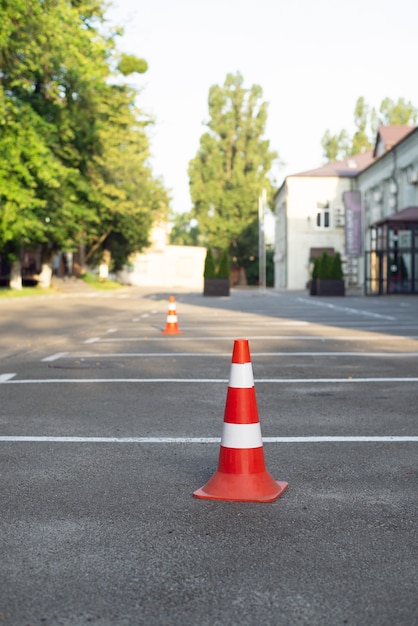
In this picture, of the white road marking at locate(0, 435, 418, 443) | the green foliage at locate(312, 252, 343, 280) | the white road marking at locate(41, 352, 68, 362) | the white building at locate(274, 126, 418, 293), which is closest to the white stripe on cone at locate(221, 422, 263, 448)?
the white road marking at locate(0, 435, 418, 443)

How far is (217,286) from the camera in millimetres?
47812

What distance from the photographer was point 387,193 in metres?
57.5

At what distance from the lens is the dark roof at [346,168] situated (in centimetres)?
7019

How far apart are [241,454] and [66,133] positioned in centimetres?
4032

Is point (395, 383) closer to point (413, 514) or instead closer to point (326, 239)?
point (413, 514)

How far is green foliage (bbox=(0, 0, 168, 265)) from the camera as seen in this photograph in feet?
106

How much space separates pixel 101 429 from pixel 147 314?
19.0m

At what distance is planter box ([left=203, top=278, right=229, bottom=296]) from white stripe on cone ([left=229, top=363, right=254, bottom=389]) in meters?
42.8

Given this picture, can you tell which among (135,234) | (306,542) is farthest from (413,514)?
(135,234)

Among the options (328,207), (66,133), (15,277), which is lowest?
(15,277)

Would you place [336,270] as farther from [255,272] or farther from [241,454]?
[255,272]

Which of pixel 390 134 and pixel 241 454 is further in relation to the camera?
pixel 390 134

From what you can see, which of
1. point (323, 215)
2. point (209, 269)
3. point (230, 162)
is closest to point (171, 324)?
point (209, 269)

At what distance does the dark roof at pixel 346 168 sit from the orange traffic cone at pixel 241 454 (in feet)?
A: 216
